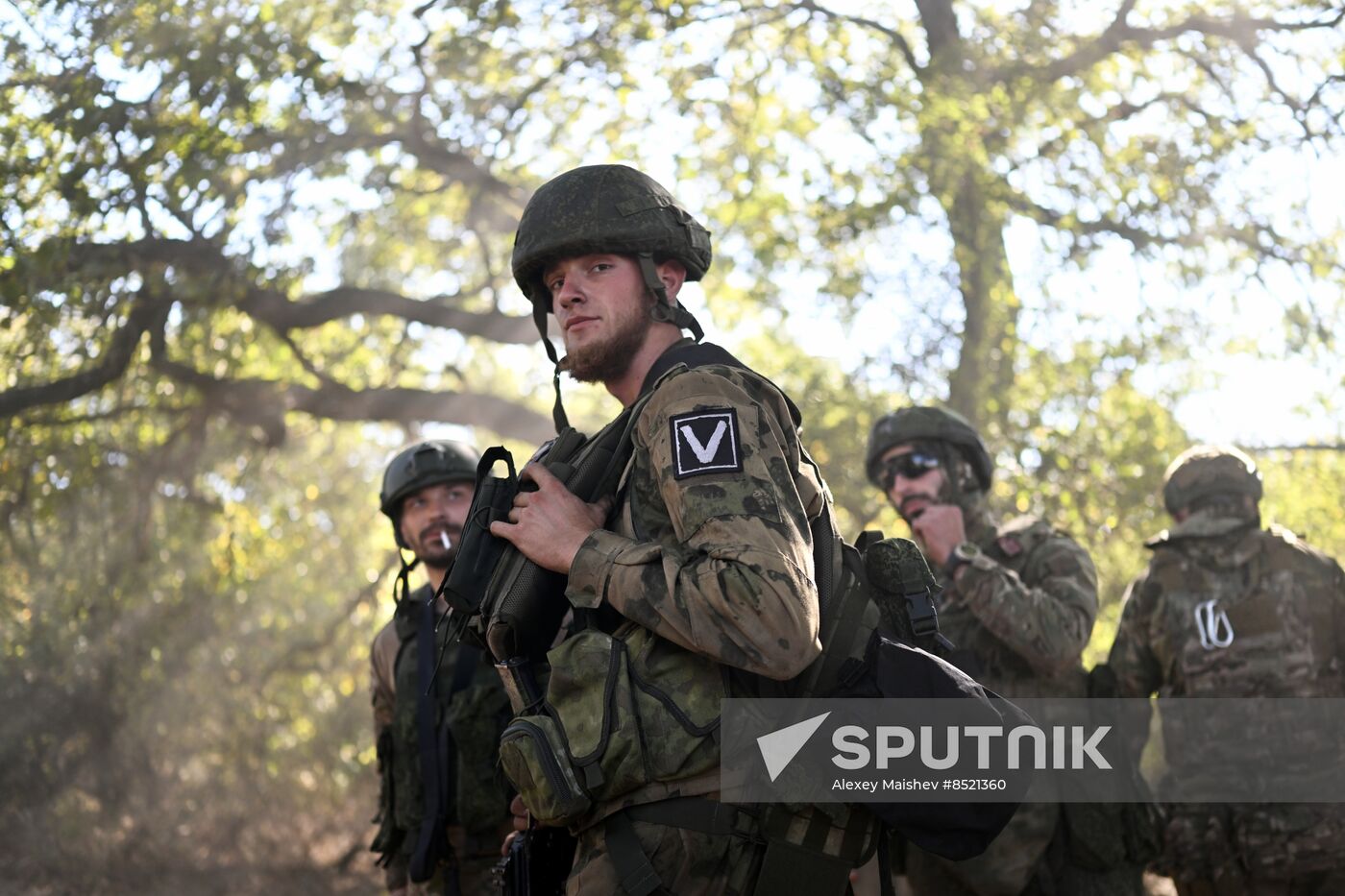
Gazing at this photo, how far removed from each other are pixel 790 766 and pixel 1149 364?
6.95m

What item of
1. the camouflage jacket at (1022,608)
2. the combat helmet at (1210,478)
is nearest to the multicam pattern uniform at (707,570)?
the camouflage jacket at (1022,608)

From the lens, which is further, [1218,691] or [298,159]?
[298,159]

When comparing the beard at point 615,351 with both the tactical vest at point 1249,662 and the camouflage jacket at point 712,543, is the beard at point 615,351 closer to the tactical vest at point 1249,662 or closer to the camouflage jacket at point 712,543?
the camouflage jacket at point 712,543

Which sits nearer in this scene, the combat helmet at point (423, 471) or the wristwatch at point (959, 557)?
the wristwatch at point (959, 557)

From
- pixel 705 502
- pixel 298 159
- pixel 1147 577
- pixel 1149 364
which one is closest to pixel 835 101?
pixel 1149 364

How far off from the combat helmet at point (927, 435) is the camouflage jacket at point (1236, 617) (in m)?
0.73

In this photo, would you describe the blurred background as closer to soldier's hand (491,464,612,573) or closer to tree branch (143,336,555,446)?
tree branch (143,336,555,446)

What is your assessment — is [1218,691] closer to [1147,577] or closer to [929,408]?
[1147,577]

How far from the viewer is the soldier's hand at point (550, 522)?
2.77 meters

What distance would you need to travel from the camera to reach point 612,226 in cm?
315

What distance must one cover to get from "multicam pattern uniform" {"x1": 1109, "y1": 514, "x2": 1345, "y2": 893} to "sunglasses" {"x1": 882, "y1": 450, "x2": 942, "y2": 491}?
873 mm

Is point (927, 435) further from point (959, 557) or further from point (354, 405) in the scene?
point (354, 405)

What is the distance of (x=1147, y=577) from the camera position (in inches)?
207

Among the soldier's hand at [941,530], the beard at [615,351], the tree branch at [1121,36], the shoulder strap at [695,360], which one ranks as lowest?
the shoulder strap at [695,360]
